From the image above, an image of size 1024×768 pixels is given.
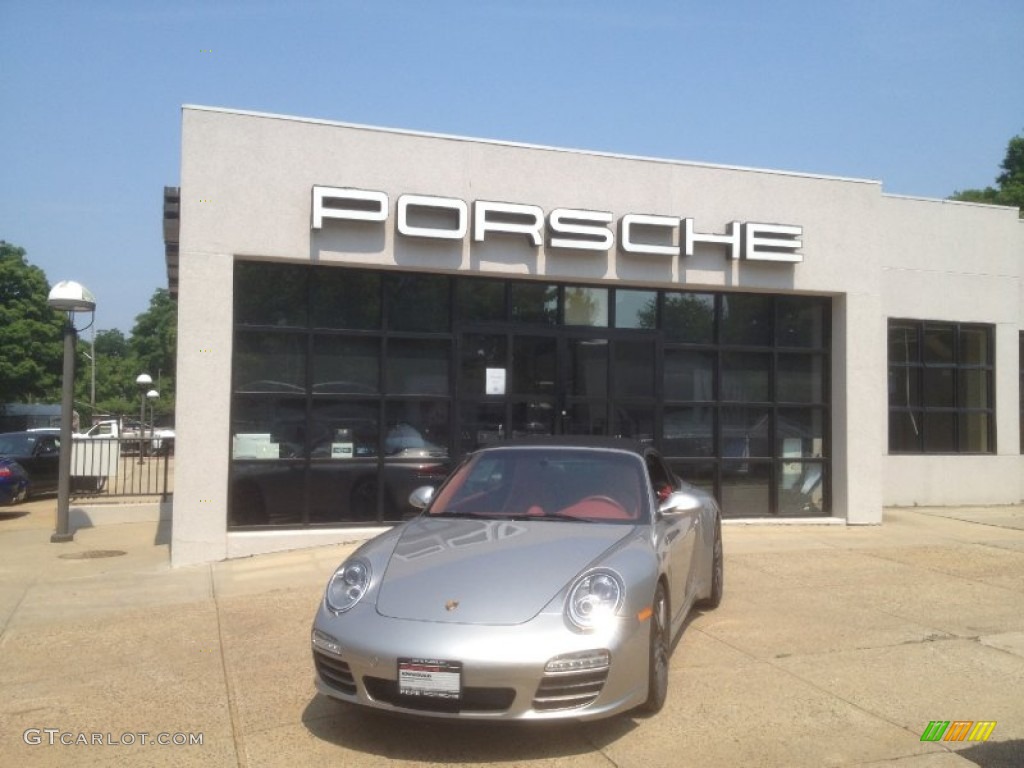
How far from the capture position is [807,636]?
6.75m

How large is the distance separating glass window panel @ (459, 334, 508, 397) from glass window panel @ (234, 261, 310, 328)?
197 cm

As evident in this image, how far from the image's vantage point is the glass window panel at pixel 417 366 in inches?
437

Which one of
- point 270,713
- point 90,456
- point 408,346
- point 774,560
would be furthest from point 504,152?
point 90,456

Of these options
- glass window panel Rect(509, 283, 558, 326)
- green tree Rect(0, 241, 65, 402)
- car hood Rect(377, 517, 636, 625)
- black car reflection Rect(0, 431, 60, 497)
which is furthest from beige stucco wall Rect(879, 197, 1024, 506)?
green tree Rect(0, 241, 65, 402)

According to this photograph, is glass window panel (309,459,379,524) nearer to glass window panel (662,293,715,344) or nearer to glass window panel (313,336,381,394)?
glass window panel (313,336,381,394)

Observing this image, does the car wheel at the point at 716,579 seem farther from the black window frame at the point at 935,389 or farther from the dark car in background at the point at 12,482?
the dark car in background at the point at 12,482

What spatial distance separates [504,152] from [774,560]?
18.5 ft

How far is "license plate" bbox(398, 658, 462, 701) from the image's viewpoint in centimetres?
430

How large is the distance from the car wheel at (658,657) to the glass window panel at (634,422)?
6.73 meters

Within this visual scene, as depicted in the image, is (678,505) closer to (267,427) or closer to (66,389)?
(267,427)

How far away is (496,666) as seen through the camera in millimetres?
4285

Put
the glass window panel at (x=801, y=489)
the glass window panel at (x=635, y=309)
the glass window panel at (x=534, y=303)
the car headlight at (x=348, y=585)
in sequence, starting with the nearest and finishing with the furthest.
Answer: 1. the car headlight at (x=348, y=585)
2. the glass window panel at (x=534, y=303)
3. the glass window panel at (x=635, y=309)
4. the glass window panel at (x=801, y=489)

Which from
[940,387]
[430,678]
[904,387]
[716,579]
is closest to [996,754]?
[430,678]

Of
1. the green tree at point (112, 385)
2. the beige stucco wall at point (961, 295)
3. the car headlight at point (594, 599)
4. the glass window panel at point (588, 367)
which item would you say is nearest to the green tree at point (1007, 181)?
the beige stucco wall at point (961, 295)
